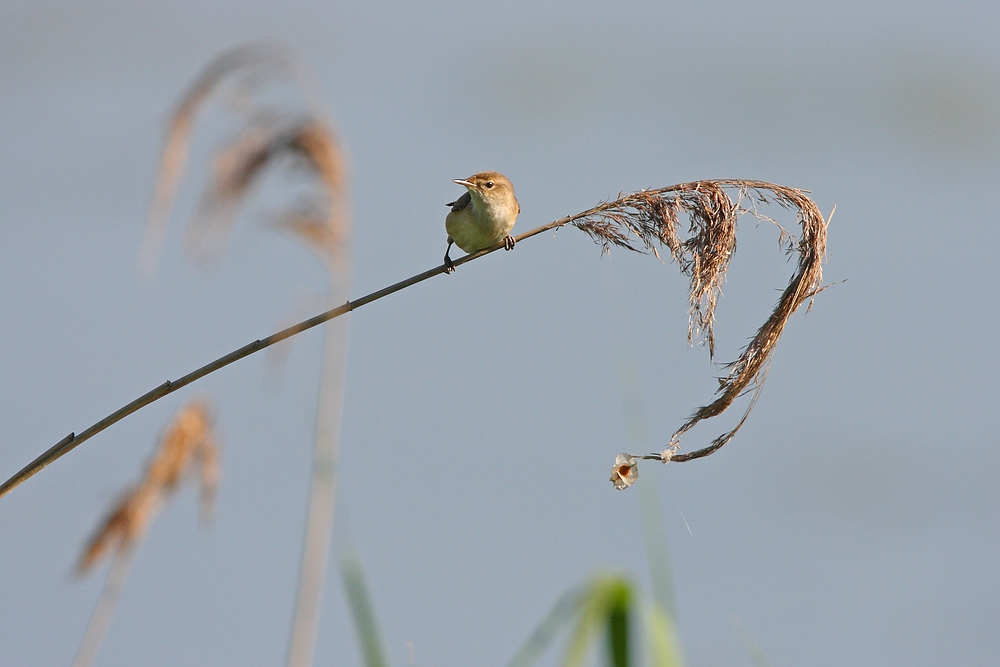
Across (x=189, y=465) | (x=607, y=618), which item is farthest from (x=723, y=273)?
(x=189, y=465)

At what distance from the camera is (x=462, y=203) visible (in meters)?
4.20

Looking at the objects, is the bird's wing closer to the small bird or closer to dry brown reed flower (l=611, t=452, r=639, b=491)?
the small bird

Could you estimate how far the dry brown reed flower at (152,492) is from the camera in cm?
285

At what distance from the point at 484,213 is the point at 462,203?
11.4 inches

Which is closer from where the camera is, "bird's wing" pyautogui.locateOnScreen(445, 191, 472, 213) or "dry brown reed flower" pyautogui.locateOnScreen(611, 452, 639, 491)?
"dry brown reed flower" pyautogui.locateOnScreen(611, 452, 639, 491)

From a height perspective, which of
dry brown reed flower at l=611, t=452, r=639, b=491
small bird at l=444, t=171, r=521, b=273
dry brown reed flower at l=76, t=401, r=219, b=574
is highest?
small bird at l=444, t=171, r=521, b=273

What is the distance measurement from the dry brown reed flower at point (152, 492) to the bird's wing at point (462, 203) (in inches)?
62.6

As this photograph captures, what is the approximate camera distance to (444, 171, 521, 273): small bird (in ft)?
12.9

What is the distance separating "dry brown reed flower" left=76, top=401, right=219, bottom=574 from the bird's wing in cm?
159

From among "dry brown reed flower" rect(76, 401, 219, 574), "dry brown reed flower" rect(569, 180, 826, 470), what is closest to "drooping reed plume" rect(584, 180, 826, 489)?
"dry brown reed flower" rect(569, 180, 826, 470)

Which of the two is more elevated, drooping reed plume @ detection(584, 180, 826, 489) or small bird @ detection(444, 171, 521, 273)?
small bird @ detection(444, 171, 521, 273)

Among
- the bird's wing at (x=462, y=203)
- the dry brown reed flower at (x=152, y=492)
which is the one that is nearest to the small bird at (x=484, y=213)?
the bird's wing at (x=462, y=203)

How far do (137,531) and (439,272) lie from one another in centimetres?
155

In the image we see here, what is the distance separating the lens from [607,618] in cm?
134
